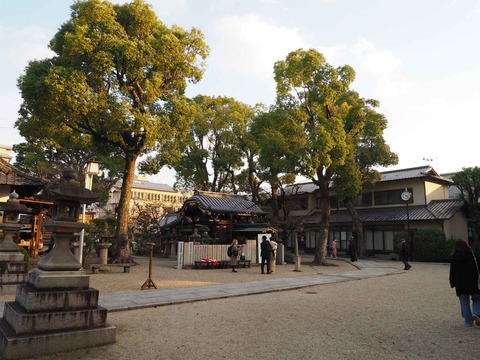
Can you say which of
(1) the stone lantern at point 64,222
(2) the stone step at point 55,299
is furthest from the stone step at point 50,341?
(1) the stone lantern at point 64,222

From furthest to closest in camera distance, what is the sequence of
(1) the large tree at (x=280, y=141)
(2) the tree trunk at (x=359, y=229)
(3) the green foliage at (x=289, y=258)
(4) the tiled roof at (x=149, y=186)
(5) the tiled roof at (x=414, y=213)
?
(4) the tiled roof at (x=149, y=186) → (2) the tree trunk at (x=359, y=229) → (5) the tiled roof at (x=414, y=213) → (3) the green foliage at (x=289, y=258) → (1) the large tree at (x=280, y=141)

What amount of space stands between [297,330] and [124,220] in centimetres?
1353

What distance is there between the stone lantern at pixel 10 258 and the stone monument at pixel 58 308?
4611 mm

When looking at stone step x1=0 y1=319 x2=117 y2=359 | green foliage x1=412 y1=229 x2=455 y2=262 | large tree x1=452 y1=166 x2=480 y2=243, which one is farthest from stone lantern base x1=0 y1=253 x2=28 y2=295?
large tree x1=452 y1=166 x2=480 y2=243

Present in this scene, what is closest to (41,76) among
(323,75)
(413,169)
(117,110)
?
(117,110)

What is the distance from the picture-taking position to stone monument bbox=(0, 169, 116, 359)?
483 cm

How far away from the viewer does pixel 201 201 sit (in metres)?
22.5

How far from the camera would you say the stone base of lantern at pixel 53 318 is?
4789 mm

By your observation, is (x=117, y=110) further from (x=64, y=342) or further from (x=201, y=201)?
(x=64, y=342)

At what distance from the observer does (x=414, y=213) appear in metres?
26.1

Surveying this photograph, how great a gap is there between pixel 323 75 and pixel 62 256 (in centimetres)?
1738

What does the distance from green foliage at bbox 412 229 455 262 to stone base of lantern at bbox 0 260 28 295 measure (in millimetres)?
23926

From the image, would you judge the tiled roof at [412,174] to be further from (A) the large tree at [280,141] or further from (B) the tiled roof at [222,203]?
(A) the large tree at [280,141]

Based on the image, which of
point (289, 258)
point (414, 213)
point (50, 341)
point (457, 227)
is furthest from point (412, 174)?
point (50, 341)
